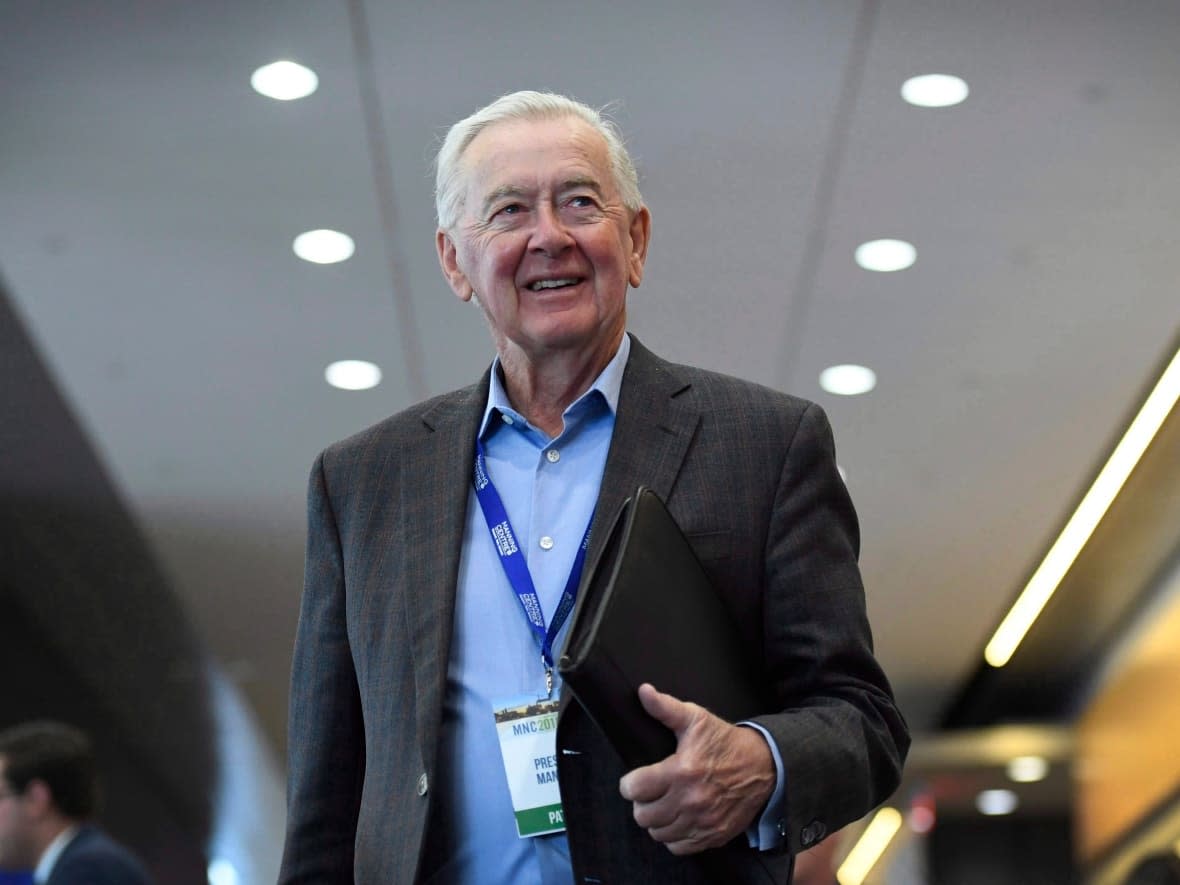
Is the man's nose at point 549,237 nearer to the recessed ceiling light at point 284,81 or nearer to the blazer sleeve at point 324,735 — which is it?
the blazer sleeve at point 324,735

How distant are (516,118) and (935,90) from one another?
3.63 metres

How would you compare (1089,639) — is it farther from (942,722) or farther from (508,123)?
(508,123)

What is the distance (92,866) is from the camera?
454 centimetres

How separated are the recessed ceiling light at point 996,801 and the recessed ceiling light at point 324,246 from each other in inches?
233

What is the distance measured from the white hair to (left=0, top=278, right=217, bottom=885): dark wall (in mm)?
4570

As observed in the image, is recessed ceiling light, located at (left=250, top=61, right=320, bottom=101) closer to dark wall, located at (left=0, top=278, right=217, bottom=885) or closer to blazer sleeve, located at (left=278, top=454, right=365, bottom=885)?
dark wall, located at (left=0, top=278, right=217, bottom=885)

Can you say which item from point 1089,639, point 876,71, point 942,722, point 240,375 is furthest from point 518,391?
point 942,722

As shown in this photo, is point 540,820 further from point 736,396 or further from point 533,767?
point 736,396

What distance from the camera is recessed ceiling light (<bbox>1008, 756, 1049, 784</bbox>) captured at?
387 inches

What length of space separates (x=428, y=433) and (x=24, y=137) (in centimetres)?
407

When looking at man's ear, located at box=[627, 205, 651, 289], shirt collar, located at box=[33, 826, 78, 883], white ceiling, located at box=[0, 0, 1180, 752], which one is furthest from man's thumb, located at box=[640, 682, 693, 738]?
white ceiling, located at box=[0, 0, 1180, 752]

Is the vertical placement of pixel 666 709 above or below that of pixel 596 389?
below

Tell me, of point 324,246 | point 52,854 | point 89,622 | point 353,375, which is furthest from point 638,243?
point 89,622

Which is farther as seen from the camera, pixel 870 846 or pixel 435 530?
pixel 870 846
